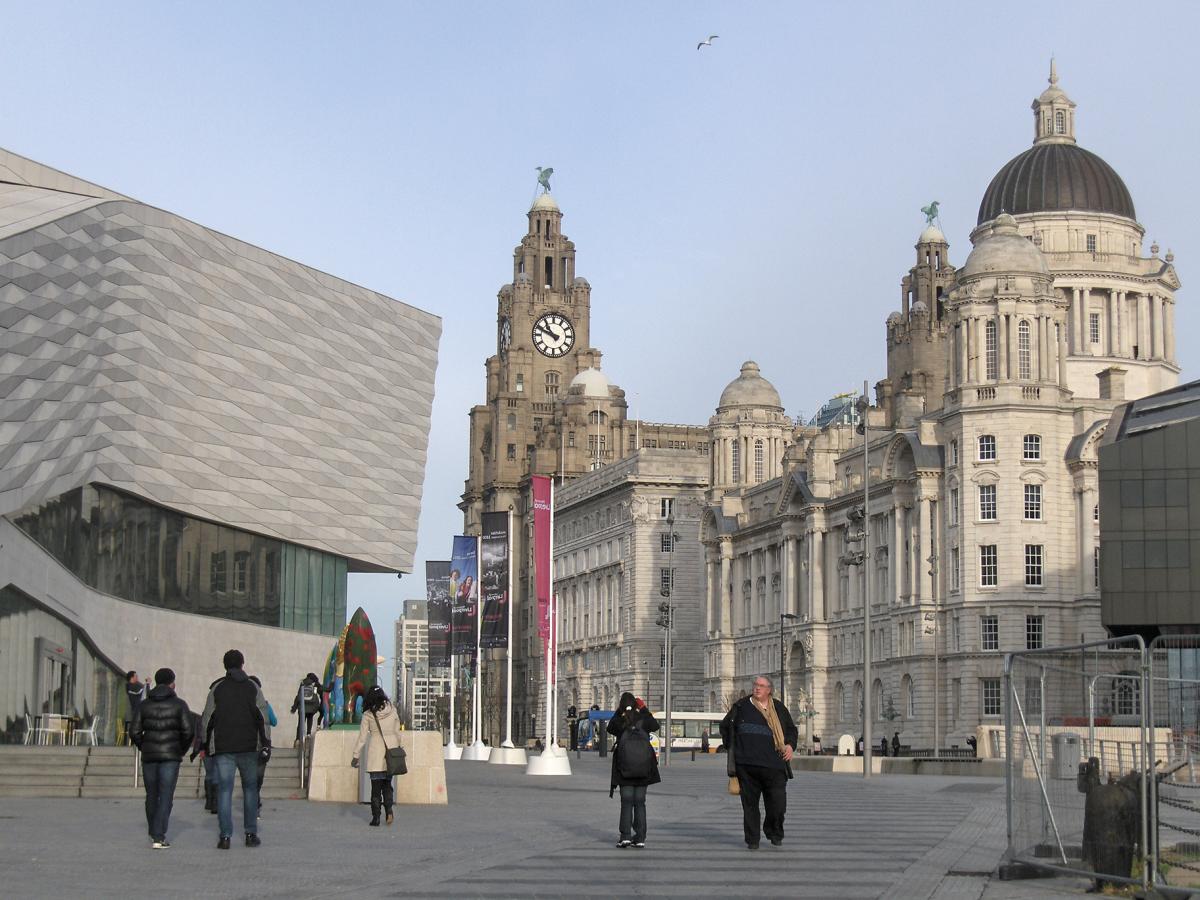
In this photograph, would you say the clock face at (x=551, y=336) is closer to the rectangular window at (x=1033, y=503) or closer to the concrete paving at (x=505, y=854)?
the rectangular window at (x=1033, y=503)

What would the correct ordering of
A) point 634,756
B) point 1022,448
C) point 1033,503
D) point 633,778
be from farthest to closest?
point 1033,503 → point 1022,448 → point 634,756 → point 633,778

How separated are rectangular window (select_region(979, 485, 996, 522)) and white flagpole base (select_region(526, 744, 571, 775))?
4814cm

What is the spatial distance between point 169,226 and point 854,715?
56665 millimetres

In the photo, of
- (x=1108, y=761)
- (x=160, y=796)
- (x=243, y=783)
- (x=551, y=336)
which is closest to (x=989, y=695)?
(x=243, y=783)

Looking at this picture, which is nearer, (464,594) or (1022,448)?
(464,594)

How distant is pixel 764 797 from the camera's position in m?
20.6

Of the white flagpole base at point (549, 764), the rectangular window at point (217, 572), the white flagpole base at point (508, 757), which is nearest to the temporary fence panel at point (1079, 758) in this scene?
the white flagpole base at point (549, 764)

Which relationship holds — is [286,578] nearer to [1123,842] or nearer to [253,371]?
[253,371]

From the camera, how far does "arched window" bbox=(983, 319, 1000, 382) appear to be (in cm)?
9000

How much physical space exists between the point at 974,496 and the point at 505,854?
239 feet

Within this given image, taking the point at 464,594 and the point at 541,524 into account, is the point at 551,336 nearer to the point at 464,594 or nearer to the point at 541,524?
the point at 464,594

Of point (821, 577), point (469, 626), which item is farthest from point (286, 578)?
point (821, 577)

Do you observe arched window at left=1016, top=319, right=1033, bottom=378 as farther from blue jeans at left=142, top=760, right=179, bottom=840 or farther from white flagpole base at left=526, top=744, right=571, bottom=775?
blue jeans at left=142, top=760, right=179, bottom=840

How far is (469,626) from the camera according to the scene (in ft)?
209
